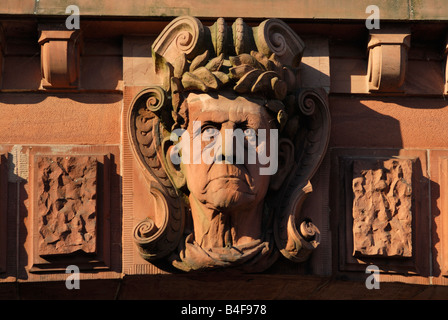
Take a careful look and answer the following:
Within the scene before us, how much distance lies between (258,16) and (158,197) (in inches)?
52.6

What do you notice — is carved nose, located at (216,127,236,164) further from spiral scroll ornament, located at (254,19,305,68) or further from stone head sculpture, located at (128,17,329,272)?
spiral scroll ornament, located at (254,19,305,68)

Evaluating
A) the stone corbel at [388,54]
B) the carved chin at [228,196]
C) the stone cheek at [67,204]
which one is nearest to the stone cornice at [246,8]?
the stone corbel at [388,54]

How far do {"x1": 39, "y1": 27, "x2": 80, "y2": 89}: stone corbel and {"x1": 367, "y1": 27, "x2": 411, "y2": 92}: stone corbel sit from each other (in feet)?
6.19

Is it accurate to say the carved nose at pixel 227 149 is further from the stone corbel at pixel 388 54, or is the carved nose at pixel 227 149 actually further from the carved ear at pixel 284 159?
the stone corbel at pixel 388 54

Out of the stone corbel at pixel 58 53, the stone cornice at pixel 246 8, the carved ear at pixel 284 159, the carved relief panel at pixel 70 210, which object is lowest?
the carved relief panel at pixel 70 210

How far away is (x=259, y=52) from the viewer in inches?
364

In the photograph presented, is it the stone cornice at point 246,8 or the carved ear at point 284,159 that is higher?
the stone cornice at point 246,8

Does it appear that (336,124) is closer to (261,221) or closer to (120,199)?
(261,221)

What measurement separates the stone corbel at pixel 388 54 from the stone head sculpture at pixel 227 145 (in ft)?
1.52

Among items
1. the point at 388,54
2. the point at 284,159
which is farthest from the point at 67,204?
the point at 388,54

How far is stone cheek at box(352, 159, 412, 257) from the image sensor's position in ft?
30.5

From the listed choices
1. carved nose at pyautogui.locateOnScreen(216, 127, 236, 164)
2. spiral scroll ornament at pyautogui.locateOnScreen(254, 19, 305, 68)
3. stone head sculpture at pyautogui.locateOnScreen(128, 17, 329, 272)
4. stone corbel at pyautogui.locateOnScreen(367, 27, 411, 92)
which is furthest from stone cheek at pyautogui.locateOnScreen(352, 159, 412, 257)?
carved nose at pyautogui.locateOnScreen(216, 127, 236, 164)

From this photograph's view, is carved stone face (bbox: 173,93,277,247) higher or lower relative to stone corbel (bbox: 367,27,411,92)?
lower

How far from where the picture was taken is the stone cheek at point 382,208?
9.28 meters
